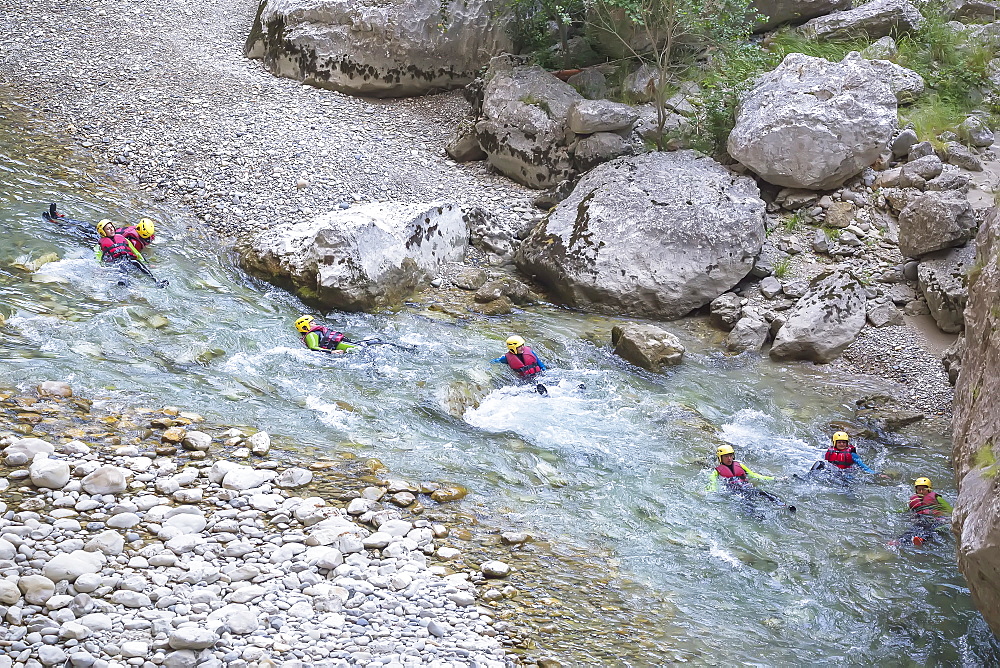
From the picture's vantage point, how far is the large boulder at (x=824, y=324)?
373 inches

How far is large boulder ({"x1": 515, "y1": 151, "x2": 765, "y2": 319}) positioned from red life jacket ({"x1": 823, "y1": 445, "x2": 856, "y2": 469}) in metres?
3.30

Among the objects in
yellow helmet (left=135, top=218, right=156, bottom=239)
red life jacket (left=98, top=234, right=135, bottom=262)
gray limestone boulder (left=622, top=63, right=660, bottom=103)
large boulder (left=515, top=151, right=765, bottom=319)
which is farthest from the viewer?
gray limestone boulder (left=622, top=63, right=660, bottom=103)

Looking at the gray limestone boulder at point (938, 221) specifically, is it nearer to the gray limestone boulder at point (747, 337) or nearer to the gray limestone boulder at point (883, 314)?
the gray limestone boulder at point (883, 314)

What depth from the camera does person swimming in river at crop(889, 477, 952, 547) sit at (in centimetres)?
656

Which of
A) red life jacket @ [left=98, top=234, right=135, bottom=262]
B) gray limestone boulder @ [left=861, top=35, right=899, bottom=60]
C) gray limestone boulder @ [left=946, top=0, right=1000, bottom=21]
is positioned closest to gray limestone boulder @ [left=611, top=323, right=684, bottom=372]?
red life jacket @ [left=98, top=234, right=135, bottom=262]

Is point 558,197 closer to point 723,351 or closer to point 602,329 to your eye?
point 602,329

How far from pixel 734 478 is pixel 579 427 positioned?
63.5 inches

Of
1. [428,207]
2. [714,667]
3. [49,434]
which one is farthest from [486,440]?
[428,207]

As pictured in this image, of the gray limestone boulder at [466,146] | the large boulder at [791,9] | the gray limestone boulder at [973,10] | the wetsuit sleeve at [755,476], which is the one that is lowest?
the wetsuit sleeve at [755,476]

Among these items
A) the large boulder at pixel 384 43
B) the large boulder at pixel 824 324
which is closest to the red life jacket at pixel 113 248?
the large boulder at pixel 384 43

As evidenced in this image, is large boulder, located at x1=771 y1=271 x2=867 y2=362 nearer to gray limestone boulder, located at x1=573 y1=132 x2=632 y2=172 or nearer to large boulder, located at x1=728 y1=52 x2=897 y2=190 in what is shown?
large boulder, located at x1=728 y1=52 x2=897 y2=190

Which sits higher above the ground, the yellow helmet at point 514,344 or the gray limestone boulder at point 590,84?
the gray limestone boulder at point 590,84

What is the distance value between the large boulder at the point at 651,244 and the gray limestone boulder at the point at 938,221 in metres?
1.83

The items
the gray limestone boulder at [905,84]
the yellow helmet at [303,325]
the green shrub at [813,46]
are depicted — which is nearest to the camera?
the yellow helmet at [303,325]
